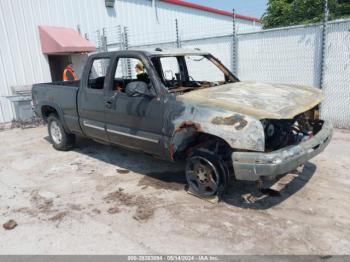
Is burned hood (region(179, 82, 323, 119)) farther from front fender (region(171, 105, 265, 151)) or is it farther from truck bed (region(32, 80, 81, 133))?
truck bed (region(32, 80, 81, 133))

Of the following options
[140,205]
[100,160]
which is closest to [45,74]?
[100,160]

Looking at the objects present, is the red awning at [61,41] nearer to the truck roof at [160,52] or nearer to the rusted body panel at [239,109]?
the truck roof at [160,52]

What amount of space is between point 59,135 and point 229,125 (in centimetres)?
454

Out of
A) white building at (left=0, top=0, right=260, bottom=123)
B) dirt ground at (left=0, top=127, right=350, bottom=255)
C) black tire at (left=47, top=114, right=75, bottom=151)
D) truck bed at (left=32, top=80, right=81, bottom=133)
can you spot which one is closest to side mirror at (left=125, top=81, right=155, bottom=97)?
dirt ground at (left=0, top=127, right=350, bottom=255)

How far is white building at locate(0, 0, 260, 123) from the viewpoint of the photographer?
10953 millimetres

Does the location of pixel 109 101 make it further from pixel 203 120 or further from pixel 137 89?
pixel 203 120

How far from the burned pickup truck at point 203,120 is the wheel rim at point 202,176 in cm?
1

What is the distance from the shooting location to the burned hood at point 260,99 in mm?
3646

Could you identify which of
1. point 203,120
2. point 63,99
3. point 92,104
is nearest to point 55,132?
point 63,99

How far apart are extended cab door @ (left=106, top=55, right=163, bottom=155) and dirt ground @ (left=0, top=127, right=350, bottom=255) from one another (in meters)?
0.66

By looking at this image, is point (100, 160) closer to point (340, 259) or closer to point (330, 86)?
point (340, 259)

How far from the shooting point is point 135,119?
4.73 meters

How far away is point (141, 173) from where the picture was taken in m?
5.38

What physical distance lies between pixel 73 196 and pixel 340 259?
11.4 ft
